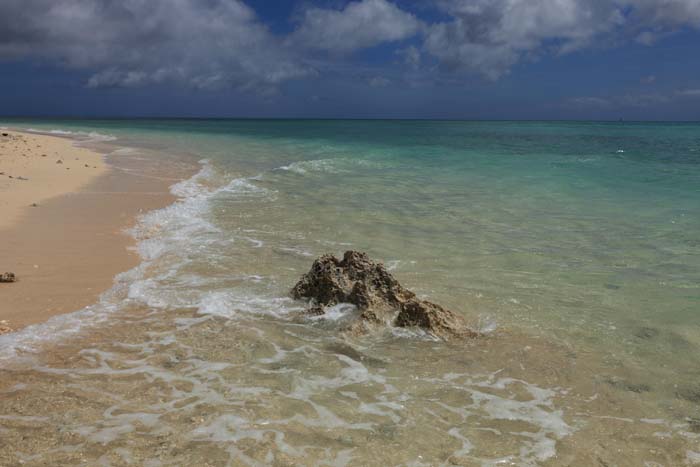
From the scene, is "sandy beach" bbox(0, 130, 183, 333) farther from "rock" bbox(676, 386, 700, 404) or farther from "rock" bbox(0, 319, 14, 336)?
"rock" bbox(676, 386, 700, 404)

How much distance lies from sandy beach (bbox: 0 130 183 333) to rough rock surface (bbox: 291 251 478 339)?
8.99 ft

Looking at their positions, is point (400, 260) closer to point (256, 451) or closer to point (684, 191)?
point (256, 451)

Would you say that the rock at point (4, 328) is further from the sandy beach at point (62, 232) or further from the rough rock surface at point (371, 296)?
the rough rock surface at point (371, 296)

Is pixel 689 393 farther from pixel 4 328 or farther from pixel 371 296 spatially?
pixel 4 328

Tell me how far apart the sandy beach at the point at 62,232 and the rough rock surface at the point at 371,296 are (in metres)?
2.74

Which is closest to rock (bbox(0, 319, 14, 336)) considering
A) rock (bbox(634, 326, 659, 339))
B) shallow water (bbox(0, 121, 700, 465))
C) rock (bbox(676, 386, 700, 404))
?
shallow water (bbox(0, 121, 700, 465))

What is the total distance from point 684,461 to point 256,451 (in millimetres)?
3071

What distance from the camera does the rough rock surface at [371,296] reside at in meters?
5.60

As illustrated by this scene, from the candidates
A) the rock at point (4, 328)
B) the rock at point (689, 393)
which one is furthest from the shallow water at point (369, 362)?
the rock at point (4, 328)

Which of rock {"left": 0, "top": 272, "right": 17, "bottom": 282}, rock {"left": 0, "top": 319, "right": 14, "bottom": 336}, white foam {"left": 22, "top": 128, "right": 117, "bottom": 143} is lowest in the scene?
rock {"left": 0, "top": 319, "right": 14, "bottom": 336}

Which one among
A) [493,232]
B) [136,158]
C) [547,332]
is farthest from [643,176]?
[136,158]

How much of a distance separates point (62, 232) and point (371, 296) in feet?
20.5

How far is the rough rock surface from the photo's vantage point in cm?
560

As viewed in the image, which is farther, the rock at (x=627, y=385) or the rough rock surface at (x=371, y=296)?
the rough rock surface at (x=371, y=296)
